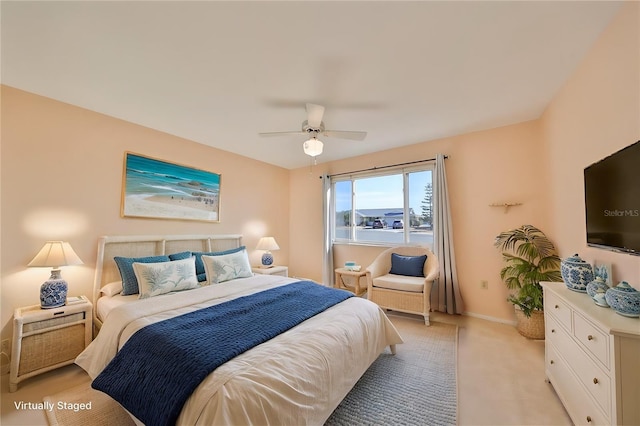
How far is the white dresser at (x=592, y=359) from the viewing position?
1.11 metres

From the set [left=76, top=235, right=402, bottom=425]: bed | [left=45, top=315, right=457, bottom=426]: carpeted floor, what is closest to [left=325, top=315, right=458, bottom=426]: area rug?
[left=45, top=315, right=457, bottom=426]: carpeted floor

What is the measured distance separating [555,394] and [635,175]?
169cm

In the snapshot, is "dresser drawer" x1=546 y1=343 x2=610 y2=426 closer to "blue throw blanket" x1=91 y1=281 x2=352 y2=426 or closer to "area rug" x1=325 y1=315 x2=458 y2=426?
"area rug" x1=325 y1=315 x2=458 y2=426

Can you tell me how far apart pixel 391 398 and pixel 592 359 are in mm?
1228

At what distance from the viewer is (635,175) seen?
1.30 m

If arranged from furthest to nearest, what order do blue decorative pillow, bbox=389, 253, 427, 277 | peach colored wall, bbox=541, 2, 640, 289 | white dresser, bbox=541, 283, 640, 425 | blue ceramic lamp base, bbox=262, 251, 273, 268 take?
1. blue ceramic lamp base, bbox=262, 251, 273, 268
2. blue decorative pillow, bbox=389, 253, 427, 277
3. peach colored wall, bbox=541, 2, 640, 289
4. white dresser, bbox=541, 283, 640, 425

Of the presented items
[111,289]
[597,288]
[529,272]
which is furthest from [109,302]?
[529,272]

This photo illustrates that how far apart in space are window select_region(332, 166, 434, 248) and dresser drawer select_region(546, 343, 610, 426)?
2.08m

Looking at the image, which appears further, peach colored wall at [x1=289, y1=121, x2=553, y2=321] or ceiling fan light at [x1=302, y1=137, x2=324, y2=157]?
peach colored wall at [x1=289, y1=121, x2=553, y2=321]

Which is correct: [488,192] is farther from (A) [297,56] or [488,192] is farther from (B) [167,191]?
(B) [167,191]

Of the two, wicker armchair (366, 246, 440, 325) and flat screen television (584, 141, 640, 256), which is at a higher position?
flat screen television (584, 141, 640, 256)

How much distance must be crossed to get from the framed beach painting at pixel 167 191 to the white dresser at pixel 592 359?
161 inches

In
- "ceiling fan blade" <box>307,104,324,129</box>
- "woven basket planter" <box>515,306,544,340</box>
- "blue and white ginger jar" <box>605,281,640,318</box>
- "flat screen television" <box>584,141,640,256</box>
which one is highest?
"ceiling fan blade" <box>307,104,324,129</box>

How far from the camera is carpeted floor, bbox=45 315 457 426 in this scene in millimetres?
1646
